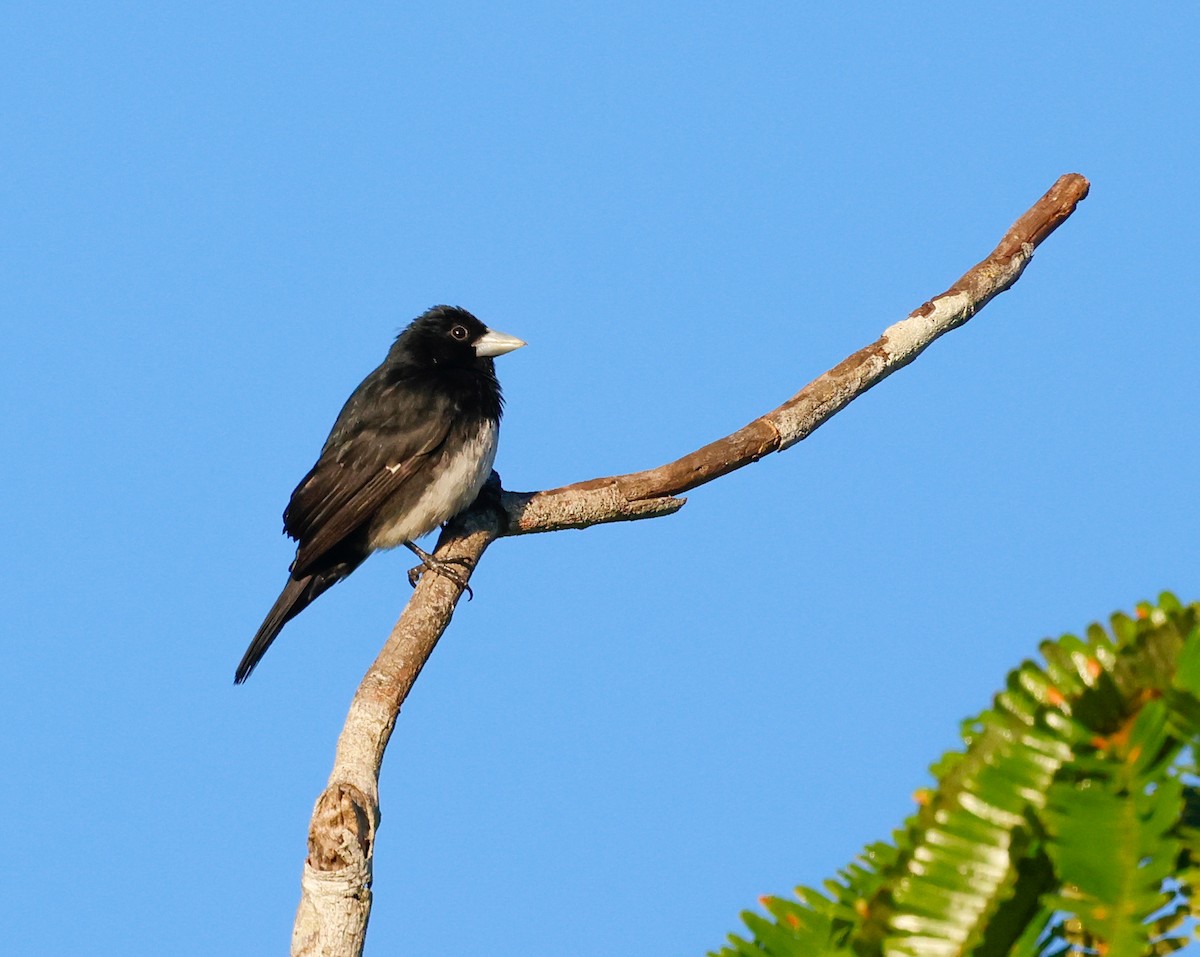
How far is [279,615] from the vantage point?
6.18 metres

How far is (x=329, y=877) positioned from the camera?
9.39 feet

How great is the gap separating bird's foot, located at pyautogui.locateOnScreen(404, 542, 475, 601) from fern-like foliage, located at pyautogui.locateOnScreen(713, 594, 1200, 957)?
168 inches

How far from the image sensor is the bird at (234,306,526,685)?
6.16 m

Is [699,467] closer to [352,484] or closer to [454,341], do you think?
[352,484]

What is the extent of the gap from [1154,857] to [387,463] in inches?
230

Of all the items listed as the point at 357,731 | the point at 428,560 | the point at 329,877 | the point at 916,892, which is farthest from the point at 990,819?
the point at 428,560

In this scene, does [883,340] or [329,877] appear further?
[883,340]

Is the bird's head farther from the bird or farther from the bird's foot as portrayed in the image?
the bird's foot

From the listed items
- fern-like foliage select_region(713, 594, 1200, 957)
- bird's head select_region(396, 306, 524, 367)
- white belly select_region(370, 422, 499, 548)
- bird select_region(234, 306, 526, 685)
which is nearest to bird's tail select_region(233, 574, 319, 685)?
bird select_region(234, 306, 526, 685)

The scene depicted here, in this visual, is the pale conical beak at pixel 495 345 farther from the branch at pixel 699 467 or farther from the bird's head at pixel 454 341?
the branch at pixel 699 467

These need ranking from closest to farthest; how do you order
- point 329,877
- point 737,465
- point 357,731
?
point 329,877, point 357,731, point 737,465

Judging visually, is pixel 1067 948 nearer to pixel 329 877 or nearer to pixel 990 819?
pixel 990 819

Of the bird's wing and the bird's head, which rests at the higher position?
the bird's head

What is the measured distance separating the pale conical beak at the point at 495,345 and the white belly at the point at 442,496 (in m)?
0.81
